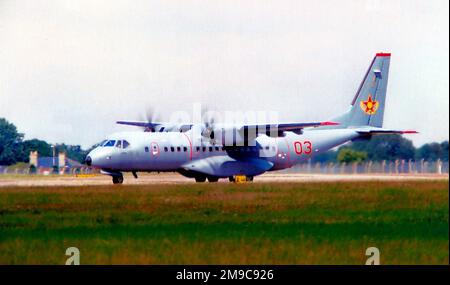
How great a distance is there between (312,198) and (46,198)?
839cm

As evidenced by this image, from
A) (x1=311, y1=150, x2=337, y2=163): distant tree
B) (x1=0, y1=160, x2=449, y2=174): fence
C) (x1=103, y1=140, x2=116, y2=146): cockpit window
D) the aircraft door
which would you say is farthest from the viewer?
(x1=0, y1=160, x2=449, y2=174): fence

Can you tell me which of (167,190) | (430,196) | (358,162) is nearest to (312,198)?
(430,196)

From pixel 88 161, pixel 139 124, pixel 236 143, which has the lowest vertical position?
pixel 88 161

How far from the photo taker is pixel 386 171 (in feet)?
152

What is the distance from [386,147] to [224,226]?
3075cm

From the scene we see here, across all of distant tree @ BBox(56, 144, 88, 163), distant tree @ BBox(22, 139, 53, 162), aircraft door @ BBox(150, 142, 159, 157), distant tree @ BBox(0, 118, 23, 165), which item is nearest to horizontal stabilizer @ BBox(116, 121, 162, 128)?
distant tree @ BBox(56, 144, 88, 163)

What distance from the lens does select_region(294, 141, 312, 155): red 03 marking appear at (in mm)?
42344

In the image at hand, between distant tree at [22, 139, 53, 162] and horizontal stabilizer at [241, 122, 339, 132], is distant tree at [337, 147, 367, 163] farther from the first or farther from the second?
distant tree at [22, 139, 53, 162]

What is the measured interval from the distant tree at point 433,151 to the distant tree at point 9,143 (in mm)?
22731

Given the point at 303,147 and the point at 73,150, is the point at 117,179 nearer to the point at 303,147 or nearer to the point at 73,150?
the point at 73,150

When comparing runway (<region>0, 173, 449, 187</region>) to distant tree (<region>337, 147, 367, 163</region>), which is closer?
runway (<region>0, 173, 449, 187</region>)

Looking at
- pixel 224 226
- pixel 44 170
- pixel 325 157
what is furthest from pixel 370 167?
pixel 224 226

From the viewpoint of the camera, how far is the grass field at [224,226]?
13883mm

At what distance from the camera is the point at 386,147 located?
47125 millimetres
